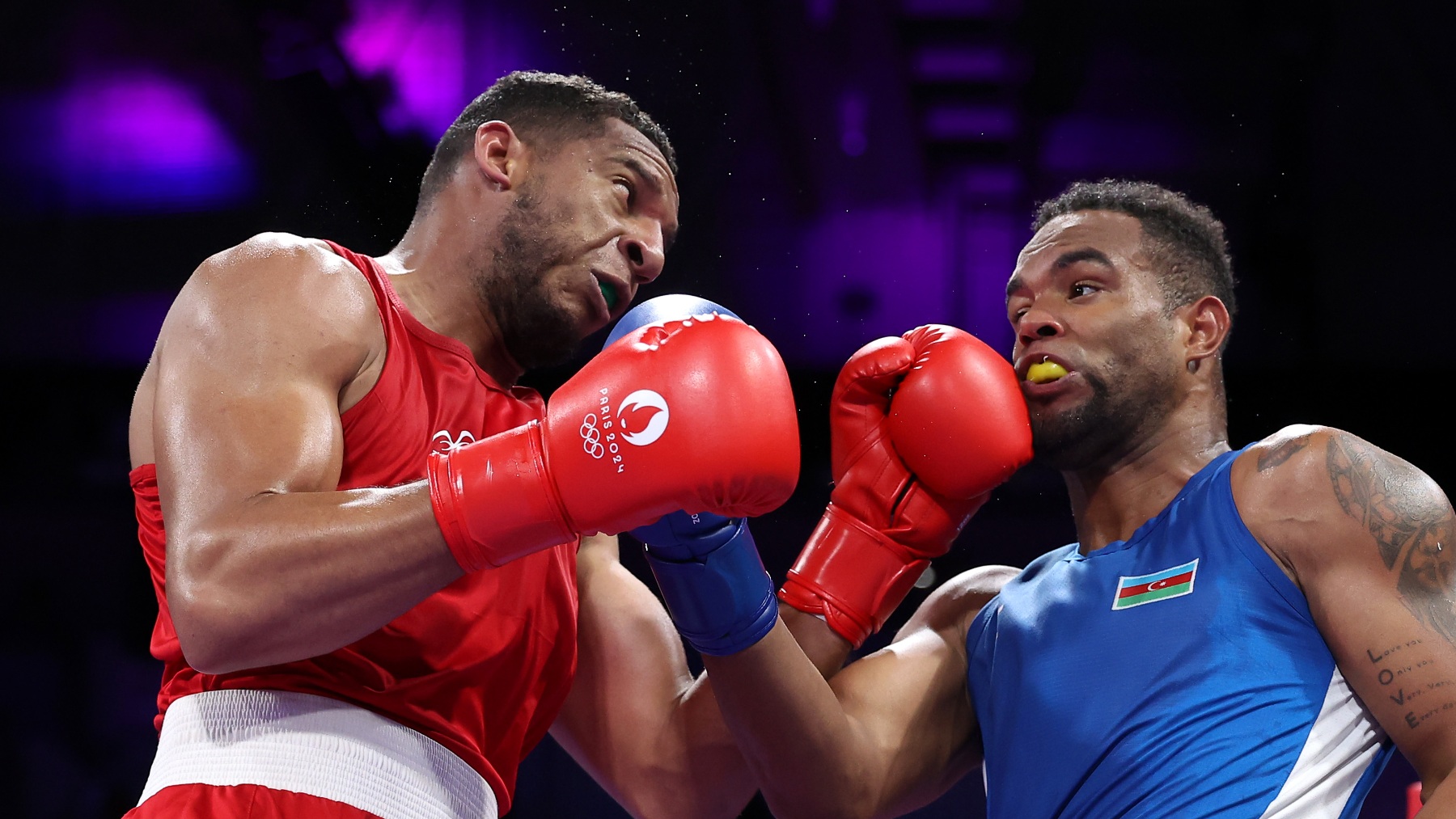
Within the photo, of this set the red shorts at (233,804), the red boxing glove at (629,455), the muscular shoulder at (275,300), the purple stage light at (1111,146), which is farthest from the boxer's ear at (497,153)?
the purple stage light at (1111,146)

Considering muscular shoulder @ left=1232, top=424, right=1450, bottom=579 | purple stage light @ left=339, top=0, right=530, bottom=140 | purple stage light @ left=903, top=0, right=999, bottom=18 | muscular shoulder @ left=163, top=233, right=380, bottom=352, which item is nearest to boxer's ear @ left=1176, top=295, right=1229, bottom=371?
muscular shoulder @ left=1232, top=424, right=1450, bottom=579

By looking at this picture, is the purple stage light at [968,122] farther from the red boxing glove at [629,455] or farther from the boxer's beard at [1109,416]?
the red boxing glove at [629,455]

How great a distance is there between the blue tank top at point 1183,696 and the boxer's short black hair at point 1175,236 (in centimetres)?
50

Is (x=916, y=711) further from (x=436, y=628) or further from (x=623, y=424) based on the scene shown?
(x=623, y=424)

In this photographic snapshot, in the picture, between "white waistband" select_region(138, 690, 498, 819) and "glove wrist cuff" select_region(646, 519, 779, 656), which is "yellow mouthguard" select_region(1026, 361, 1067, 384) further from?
"white waistband" select_region(138, 690, 498, 819)

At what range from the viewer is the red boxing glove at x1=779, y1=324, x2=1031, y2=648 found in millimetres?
2609

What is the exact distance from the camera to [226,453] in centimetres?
167

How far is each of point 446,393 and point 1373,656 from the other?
5.46ft

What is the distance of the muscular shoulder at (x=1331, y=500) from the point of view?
2096 mm

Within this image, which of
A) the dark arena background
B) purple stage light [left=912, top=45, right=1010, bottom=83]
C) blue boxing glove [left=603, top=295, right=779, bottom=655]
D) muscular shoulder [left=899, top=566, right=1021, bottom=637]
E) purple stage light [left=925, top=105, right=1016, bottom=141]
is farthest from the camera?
purple stage light [left=925, top=105, right=1016, bottom=141]

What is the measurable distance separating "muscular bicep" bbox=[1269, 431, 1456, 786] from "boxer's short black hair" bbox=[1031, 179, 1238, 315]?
27.4 inches

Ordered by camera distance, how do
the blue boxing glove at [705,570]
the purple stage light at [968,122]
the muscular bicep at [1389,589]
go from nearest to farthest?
the muscular bicep at [1389,589] → the blue boxing glove at [705,570] → the purple stage light at [968,122]

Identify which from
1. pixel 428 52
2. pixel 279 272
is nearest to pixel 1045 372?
pixel 279 272

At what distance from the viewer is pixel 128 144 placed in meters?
5.36
